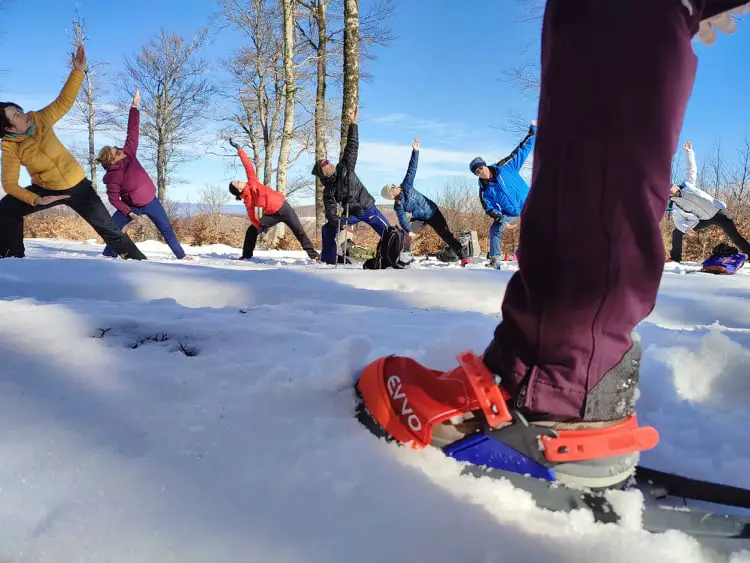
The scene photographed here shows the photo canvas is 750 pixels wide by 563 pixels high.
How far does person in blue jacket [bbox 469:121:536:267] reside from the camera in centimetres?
780

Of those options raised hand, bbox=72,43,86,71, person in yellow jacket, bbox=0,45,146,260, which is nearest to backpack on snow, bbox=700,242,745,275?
person in yellow jacket, bbox=0,45,146,260

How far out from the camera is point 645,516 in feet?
2.58

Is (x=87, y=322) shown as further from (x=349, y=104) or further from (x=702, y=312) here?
(x=349, y=104)

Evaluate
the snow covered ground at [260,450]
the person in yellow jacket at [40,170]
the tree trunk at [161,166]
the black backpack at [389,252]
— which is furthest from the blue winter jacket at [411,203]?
the tree trunk at [161,166]


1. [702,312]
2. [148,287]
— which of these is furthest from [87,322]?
[702,312]

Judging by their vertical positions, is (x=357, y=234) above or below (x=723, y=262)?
above

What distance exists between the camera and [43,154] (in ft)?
15.9

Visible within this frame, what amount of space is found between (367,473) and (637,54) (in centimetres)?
78

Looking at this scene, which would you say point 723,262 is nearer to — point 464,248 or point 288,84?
point 464,248

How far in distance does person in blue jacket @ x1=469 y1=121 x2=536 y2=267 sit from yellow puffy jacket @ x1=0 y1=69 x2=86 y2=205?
5610 millimetres

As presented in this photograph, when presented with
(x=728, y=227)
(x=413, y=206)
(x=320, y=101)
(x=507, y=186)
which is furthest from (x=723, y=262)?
(x=320, y=101)

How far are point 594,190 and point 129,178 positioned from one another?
7059mm

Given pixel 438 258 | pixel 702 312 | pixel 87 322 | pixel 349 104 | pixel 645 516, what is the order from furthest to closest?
pixel 349 104 → pixel 438 258 → pixel 702 312 → pixel 87 322 → pixel 645 516

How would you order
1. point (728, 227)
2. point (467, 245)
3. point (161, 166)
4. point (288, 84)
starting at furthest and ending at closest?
point (161, 166) → point (288, 84) → point (467, 245) → point (728, 227)
